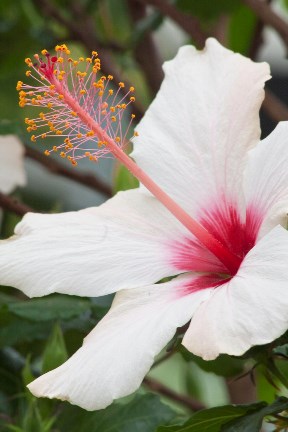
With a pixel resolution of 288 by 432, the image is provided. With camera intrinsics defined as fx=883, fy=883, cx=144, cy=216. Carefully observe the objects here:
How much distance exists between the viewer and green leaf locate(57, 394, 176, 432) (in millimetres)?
974

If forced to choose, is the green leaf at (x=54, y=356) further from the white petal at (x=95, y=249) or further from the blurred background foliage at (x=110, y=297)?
the white petal at (x=95, y=249)

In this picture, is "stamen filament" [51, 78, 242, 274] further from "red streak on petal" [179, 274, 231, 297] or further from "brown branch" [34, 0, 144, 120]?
"brown branch" [34, 0, 144, 120]

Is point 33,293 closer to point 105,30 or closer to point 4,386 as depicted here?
point 4,386

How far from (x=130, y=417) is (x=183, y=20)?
862 mm

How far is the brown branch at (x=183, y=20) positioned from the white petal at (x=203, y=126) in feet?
1.80

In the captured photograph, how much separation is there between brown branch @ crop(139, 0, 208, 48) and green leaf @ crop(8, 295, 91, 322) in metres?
0.69

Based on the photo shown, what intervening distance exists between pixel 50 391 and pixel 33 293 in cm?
13

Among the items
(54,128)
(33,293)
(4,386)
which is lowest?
(4,386)

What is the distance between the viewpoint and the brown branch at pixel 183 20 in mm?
1573

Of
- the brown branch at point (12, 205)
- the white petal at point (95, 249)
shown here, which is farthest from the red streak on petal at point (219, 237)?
the brown branch at point (12, 205)

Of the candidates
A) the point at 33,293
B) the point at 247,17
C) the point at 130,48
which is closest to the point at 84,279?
the point at 33,293

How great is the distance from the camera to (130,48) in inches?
64.7

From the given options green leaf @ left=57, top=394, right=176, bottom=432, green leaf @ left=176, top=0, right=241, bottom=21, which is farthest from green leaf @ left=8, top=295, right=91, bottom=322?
green leaf @ left=176, top=0, right=241, bottom=21

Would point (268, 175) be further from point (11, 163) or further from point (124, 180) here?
point (11, 163)
